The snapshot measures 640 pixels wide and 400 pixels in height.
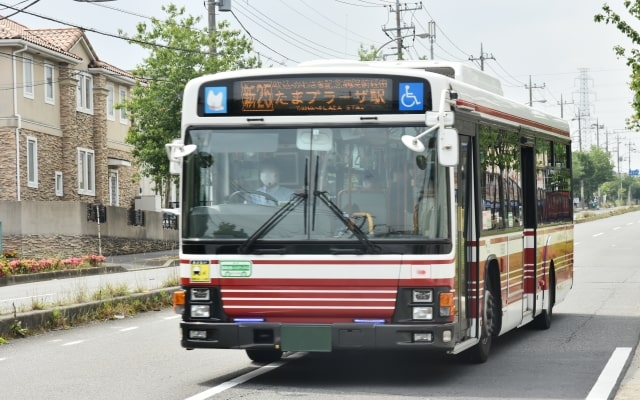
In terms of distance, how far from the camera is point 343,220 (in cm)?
1062

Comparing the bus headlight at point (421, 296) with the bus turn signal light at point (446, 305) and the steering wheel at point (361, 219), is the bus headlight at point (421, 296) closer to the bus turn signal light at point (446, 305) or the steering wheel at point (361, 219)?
the bus turn signal light at point (446, 305)

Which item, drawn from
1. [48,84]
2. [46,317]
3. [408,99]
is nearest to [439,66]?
[408,99]

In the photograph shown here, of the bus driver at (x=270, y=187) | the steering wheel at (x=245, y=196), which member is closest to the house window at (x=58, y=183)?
the steering wheel at (x=245, y=196)

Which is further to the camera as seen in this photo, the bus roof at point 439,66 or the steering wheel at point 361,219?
the bus roof at point 439,66

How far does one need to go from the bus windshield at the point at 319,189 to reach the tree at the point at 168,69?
33.6 m

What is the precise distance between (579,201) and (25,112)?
10451 centimetres

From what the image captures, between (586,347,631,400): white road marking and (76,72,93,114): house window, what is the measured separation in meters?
42.0

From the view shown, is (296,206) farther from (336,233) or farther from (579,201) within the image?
(579,201)

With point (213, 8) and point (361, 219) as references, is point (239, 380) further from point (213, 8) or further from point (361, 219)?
point (213, 8)

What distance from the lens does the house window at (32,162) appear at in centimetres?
4766

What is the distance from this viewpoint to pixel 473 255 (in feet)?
38.8

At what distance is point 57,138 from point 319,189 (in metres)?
41.6

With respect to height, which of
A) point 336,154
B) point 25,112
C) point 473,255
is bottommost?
point 473,255

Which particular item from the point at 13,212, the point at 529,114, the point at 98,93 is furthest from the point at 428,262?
the point at 98,93
